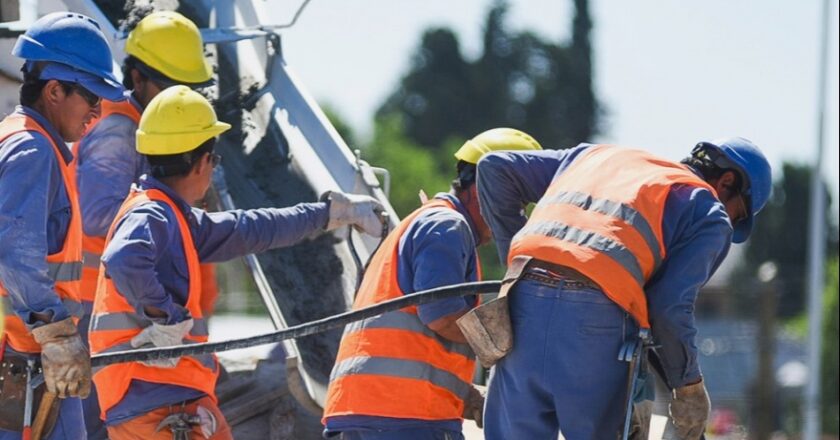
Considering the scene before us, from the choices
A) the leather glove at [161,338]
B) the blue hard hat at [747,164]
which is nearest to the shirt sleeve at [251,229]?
the leather glove at [161,338]

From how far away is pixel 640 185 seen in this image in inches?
200

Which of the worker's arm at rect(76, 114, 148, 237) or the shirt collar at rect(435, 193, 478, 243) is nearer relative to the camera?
the shirt collar at rect(435, 193, 478, 243)

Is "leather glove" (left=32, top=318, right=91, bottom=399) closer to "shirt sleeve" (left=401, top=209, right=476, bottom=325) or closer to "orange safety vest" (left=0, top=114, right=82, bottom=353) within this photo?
"orange safety vest" (left=0, top=114, right=82, bottom=353)

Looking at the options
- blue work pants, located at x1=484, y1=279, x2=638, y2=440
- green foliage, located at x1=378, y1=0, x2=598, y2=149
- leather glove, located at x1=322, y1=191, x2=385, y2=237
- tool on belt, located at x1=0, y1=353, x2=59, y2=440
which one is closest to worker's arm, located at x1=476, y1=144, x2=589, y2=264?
blue work pants, located at x1=484, y1=279, x2=638, y2=440

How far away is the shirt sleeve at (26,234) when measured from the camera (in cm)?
518

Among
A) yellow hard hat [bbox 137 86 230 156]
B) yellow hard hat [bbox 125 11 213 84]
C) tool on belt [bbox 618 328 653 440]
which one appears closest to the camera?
tool on belt [bbox 618 328 653 440]

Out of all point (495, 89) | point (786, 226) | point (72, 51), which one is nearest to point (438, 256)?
point (72, 51)

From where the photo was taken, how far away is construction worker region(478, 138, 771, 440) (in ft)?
16.5

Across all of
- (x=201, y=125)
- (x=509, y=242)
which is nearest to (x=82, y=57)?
(x=201, y=125)

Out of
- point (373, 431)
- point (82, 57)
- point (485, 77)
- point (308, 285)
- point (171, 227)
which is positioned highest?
point (82, 57)

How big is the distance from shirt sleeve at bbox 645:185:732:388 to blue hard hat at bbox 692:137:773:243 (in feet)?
1.07

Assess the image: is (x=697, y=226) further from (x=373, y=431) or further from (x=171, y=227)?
(x=171, y=227)

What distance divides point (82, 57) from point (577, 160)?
1659mm

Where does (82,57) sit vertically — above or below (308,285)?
above
